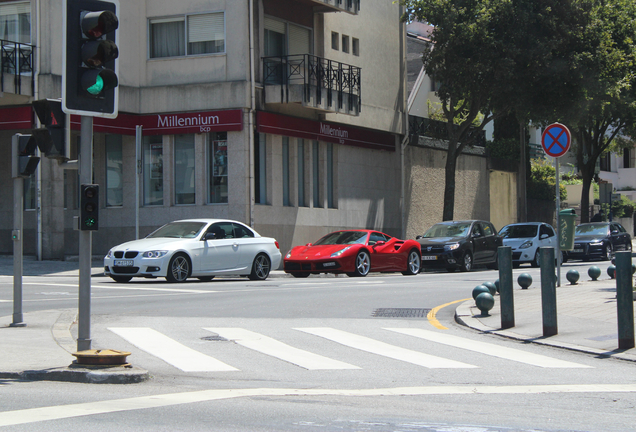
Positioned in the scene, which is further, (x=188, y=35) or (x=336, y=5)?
(x=336, y=5)

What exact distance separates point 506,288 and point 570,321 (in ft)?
3.52

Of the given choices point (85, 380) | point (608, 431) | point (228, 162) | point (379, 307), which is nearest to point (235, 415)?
point (85, 380)

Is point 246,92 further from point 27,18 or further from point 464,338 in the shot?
point 464,338

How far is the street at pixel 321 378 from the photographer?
18.7 ft

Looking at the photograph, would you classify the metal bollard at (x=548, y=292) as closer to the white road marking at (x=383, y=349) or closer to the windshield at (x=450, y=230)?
the white road marking at (x=383, y=349)

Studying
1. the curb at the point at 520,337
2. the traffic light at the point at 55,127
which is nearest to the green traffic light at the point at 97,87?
the traffic light at the point at 55,127

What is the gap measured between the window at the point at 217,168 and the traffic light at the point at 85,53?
63.7 feet

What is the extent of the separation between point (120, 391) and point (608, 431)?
147 inches

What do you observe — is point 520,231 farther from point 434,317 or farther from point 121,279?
point 434,317

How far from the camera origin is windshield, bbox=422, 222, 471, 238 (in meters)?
25.2

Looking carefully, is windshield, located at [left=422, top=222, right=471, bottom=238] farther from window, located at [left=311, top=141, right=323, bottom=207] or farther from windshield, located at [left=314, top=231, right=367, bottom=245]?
window, located at [left=311, top=141, right=323, bottom=207]

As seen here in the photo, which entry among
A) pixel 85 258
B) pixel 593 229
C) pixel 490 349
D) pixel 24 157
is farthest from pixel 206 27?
pixel 85 258

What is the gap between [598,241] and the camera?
3133cm

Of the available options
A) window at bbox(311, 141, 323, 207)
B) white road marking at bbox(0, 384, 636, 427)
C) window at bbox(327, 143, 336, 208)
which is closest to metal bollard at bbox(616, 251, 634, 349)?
white road marking at bbox(0, 384, 636, 427)
